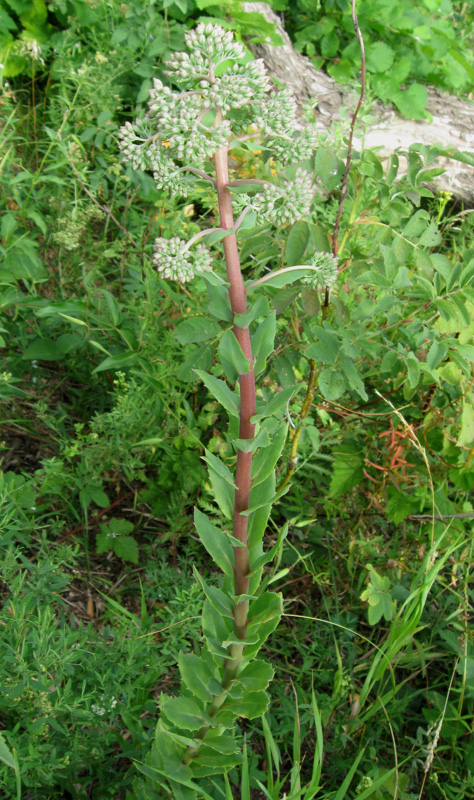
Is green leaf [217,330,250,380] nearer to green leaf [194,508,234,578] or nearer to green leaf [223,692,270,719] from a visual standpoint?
green leaf [194,508,234,578]

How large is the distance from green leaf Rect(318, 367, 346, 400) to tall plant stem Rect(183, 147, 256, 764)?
2.45 feet

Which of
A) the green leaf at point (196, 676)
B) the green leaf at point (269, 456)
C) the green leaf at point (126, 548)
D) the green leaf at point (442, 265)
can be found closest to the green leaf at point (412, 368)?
the green leaf at point (442, 265)

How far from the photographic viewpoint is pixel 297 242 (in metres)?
1.80

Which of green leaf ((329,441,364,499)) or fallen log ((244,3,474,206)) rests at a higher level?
fallen log ((244,3,474,206))

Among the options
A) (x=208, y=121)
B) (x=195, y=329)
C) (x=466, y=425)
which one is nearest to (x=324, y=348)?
(x=195, y=329)

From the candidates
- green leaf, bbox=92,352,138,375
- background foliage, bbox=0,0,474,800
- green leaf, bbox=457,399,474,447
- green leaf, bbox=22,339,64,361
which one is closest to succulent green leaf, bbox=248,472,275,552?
background foliage, bbox=0,0,474,800

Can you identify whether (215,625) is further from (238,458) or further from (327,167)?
(327,167)

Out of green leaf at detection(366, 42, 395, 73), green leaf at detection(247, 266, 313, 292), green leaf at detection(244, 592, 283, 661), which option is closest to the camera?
green leaf at detection(247, 266, 313, 292)

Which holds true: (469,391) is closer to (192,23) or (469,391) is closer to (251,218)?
(251,218)

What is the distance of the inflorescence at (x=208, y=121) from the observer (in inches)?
37.2

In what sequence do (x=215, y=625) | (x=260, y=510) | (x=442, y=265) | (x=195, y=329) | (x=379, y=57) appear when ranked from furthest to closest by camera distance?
(x=379, y=57) → (x=442, y=265) → (x=195, y=329) → (x=215, y=625) → (x=260, y=510)

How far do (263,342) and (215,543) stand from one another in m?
0.41

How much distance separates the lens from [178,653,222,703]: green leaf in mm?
1257

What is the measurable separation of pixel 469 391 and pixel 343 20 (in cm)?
366
